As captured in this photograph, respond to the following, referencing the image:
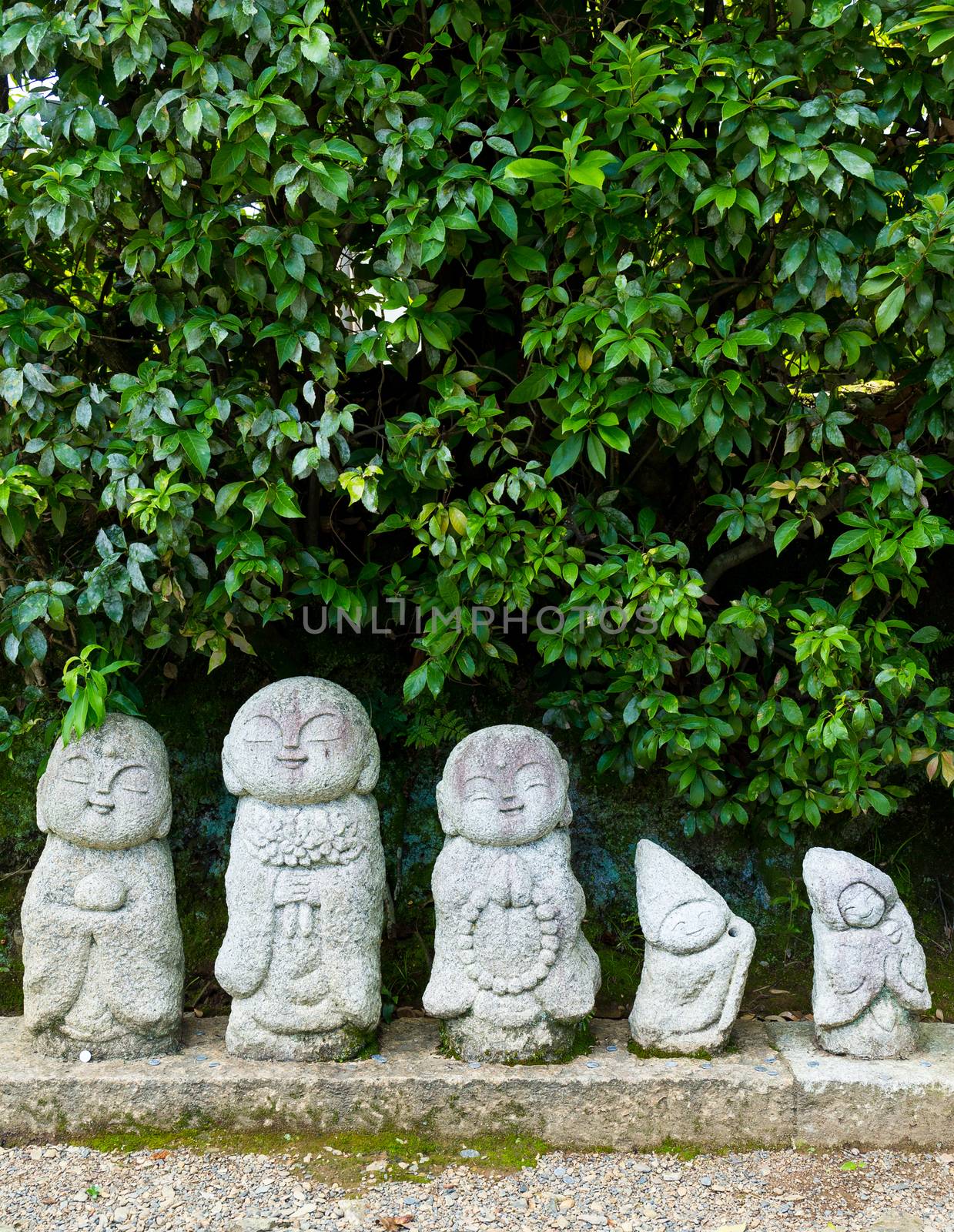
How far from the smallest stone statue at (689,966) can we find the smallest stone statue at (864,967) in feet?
0.88

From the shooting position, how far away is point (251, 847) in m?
3.80

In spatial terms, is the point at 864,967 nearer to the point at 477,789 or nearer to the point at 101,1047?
the point at 477,789

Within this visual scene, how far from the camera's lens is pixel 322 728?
380 centimetres

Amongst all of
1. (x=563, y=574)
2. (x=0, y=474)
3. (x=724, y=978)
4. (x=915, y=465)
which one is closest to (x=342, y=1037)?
(x=724, y=978)

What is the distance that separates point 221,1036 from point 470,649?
1.59m

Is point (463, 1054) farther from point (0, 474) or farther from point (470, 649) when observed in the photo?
point (0, 474)

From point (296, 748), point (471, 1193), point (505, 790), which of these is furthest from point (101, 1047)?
point (505, 790)

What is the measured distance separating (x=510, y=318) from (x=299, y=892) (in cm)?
223

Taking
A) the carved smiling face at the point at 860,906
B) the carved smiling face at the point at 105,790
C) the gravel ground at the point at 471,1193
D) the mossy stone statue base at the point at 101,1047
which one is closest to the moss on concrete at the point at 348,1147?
the gravel ground at the point at 471,1193

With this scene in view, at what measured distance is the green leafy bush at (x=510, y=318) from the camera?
10.9ft

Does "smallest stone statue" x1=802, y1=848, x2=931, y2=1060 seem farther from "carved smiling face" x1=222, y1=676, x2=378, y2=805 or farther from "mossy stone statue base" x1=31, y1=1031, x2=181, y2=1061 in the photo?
"mossy stone statue base" x1=31, y1=1031, x2=181, y2=1061

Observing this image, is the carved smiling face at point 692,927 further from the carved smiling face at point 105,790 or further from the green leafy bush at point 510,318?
the carved smiling face at point 105,790

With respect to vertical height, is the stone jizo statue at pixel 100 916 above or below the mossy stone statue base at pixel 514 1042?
above

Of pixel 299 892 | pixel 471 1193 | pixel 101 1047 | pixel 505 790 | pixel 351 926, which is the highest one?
pixel 505 790
